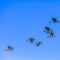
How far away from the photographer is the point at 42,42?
0.97 metres

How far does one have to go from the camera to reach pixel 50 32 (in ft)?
3.13

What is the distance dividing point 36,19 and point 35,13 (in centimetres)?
5

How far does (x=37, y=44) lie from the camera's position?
96cm

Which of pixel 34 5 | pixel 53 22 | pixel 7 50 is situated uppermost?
pixel 34 5

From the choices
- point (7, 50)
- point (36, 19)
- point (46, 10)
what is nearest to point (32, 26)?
point (36, 19)

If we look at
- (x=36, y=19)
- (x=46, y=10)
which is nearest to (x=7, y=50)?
(x=36, y=19)

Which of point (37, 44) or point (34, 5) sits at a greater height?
point (34, 5)

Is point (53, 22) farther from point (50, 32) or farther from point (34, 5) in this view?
point (34, 5)

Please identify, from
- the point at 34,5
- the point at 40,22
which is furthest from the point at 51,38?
the point at 34,5

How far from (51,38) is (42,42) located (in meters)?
0.07

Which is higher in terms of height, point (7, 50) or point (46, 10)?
point (46, 10)

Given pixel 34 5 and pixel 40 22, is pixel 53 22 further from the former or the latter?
pixel 34 5

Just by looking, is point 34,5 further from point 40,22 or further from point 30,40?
point 30,40

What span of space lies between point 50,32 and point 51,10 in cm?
18
